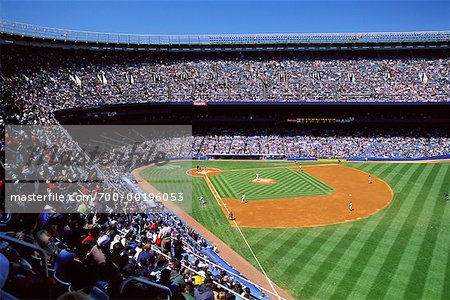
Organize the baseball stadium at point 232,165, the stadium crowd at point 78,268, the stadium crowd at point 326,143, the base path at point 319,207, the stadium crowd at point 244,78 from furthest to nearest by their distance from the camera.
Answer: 1. the stadium crowd at point 244,78
2. the stadium crowd at point 326,143
3. the base path at point 319,207
4. the baseball stadium at point 232,165
5. the stadium crowd at point 78,268

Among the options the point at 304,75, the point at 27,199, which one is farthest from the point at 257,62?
the point at 27,199

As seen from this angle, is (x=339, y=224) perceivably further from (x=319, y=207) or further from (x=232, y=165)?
(x=232, y=165)

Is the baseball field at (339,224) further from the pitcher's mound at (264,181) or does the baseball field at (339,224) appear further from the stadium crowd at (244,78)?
the stadium crowd at (244,78)

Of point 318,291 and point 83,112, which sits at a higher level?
point 83,112

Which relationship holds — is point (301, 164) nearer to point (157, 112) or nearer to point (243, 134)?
point (243, 134)

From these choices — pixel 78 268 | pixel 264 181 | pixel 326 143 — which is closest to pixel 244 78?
pixel 326 143

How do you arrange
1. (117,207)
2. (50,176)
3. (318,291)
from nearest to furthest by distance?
(50,176)
(318,291)
(117,207)

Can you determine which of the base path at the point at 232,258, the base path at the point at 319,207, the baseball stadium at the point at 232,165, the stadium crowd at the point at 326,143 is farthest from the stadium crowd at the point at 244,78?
the base path at the point at 232,258
